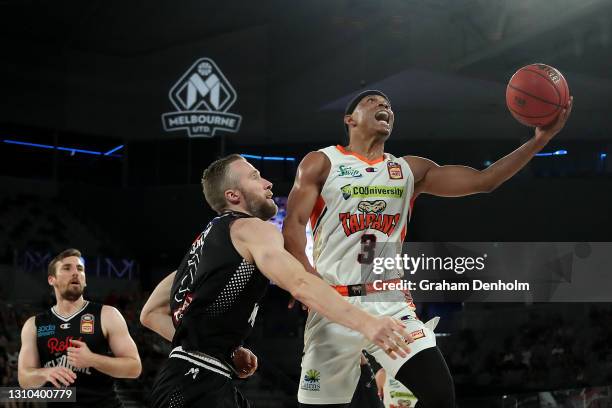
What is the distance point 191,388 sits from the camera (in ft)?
10.8

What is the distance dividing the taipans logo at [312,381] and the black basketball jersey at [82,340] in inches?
76.6

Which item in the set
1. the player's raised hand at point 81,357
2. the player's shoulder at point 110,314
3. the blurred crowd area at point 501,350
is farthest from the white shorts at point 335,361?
the blurred crowd area at point 501,350

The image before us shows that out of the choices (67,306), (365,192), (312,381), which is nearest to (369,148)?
(365,192)

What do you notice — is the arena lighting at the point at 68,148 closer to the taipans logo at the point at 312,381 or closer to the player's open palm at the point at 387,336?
the taipans logo at the point at 312,381

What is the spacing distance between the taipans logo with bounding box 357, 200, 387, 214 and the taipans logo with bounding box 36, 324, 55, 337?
2.62m

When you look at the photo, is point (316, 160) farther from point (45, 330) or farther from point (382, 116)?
point (45, 330)

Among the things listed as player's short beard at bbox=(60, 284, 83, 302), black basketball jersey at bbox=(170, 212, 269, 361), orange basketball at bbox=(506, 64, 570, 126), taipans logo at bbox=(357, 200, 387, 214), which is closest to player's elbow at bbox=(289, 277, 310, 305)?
black basketball jersey at bbox=(170, 212, 269, 361)

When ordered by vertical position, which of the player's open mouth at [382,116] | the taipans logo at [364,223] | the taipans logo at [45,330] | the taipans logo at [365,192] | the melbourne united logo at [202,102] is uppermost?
the melbourne united logo at [202,102]

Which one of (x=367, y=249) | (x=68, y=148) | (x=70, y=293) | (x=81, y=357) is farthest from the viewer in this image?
(x=68, y=148)

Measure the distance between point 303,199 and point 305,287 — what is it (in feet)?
5.56

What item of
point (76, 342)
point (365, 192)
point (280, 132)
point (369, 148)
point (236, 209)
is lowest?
point (76, 342)

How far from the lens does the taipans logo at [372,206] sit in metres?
4.71

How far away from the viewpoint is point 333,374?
14.5 ft

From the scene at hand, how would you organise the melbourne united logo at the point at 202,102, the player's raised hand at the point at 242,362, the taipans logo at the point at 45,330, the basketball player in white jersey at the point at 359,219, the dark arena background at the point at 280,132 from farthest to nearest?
the melbourne united logo at the point at 202,102 → the dark arena background at the point at 280,132 → the taipans logo at the point at 45,330 → the basketball player in white jersey at the point at 359,219 → the player's raised hand at the point at 242,362
